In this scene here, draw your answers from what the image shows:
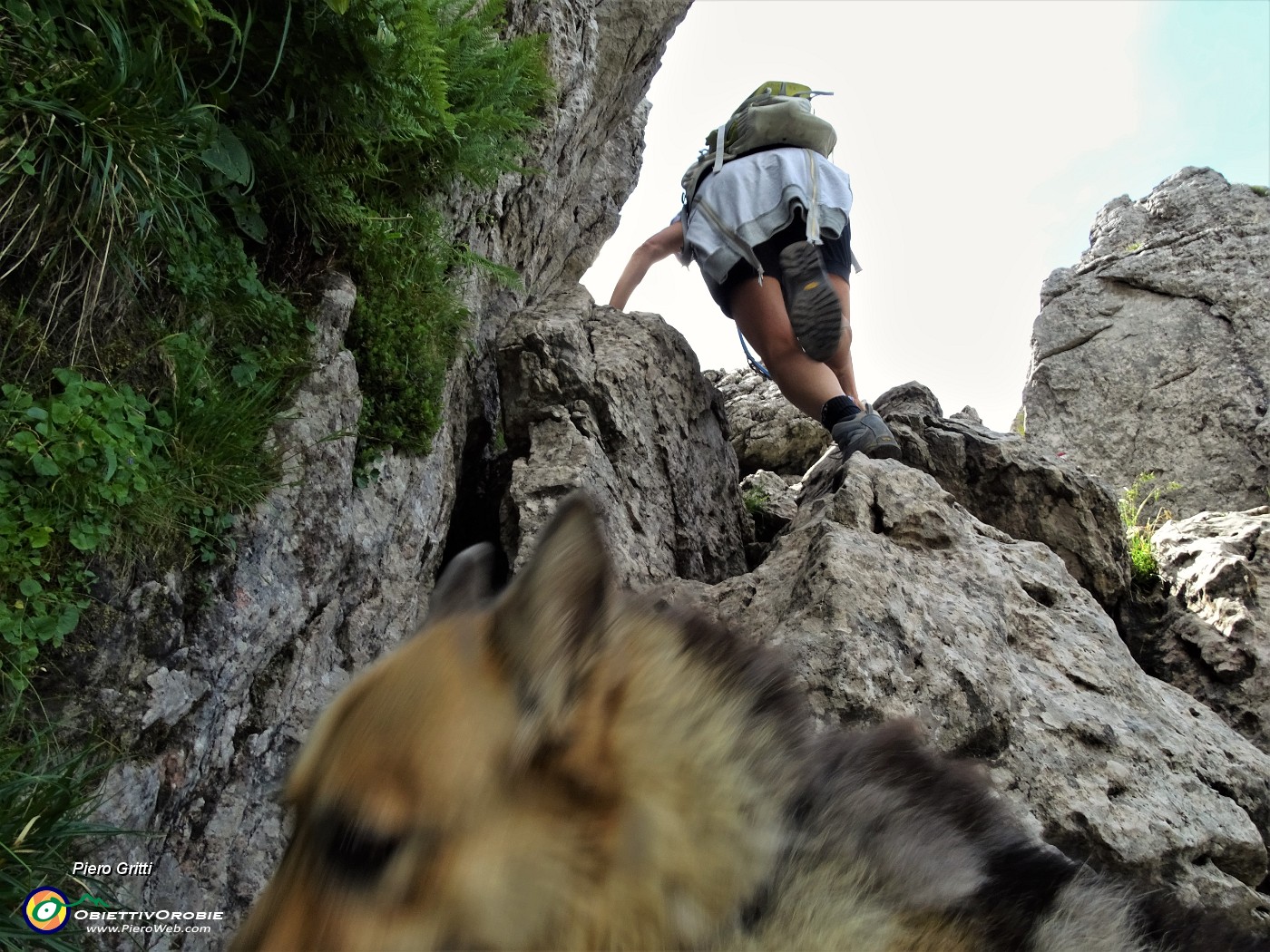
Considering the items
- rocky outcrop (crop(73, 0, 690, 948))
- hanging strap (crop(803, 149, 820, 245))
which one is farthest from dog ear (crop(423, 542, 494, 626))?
hanging strap (crop(803, 149, 820, 245))

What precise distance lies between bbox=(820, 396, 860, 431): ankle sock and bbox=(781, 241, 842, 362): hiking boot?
17.6 inches

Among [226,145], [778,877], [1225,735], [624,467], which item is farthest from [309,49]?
[1225,735]

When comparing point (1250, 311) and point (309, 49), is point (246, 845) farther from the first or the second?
point (1250, 311)

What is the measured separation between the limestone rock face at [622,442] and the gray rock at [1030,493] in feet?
5.72

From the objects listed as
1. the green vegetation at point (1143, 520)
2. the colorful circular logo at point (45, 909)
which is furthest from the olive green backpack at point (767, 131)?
the colorful circular logo at point (45, 909)

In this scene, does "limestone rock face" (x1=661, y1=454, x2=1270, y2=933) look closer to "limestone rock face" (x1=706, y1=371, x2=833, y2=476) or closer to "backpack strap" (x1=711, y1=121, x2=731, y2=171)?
"backpack strap" (x1=711, y1=121, x2=731, y2=171)

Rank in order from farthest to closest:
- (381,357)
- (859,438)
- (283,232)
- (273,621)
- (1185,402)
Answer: (1185,402)
(859,438)
(381,357)
(283,232)
(273,621)

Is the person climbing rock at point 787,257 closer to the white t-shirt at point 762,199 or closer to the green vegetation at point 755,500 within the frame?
the white t-shirt at point 762,199

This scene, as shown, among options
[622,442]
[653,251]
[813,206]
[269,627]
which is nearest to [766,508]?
[622,442]

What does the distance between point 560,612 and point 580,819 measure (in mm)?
418

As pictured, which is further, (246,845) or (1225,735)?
(1225,735)

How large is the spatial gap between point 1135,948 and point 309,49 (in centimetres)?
422

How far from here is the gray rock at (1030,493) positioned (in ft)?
18.5

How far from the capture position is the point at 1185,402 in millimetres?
11312
